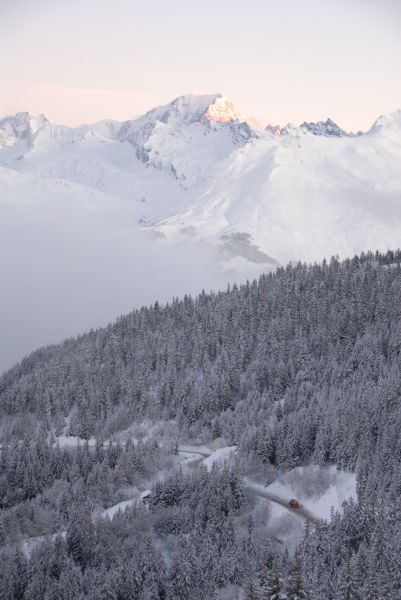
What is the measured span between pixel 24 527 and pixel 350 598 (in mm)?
63711

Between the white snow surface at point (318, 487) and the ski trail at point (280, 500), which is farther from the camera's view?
the white snow surface at point (318, 487)

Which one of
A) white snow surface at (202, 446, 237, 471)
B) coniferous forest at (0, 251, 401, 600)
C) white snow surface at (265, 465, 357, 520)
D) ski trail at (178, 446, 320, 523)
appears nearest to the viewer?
coniferous forest at (0, 251, 401, 600)

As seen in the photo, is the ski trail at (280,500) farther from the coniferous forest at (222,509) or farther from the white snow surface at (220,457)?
the white snow surface at (220,457)


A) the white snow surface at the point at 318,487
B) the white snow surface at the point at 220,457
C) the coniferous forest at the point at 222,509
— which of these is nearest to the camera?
the coniferous forest at the point at 222,509

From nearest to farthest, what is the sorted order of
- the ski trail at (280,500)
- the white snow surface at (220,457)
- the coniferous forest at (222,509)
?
the coniferous forest at (222,509) → the ski trail at (280,500) → the white snow surface at (220,457)

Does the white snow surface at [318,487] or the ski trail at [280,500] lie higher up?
the white snow surface at [318,487]

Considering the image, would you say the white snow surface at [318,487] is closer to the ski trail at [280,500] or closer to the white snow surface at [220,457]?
the ski trail at [280,500]

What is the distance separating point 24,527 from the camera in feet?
441

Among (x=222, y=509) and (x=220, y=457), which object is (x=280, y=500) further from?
(x=220, y=457)

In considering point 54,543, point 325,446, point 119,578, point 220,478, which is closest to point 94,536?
point 54,543

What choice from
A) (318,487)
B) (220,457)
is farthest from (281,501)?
(220,457)

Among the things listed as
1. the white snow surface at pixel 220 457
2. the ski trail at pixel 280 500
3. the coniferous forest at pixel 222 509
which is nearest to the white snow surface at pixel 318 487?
the ski trail at pixel 280 500

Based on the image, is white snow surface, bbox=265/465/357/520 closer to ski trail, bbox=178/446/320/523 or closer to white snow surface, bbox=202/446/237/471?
ski trail, bbox=178/446/320/523

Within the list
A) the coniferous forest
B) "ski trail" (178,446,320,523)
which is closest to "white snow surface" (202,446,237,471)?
the coniferous forest
